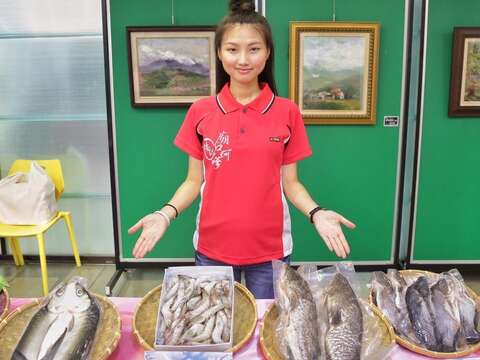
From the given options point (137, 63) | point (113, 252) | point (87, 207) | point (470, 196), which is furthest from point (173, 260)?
point (470, 196)

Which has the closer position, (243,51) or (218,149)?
(243,51)

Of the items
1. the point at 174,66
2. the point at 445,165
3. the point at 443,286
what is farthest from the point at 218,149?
the point at 445,165

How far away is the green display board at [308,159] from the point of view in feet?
9.87

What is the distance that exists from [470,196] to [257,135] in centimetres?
242

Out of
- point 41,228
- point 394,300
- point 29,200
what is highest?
point 394,300

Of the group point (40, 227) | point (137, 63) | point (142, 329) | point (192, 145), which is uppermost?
point (137, 63)

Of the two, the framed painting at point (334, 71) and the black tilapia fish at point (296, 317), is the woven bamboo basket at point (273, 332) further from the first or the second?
the framed painting at point (334, 71)

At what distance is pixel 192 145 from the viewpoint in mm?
1589

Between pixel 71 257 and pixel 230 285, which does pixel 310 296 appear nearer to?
pixel 230 285

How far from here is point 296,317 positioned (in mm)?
1015

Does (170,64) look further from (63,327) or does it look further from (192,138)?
(63,327)

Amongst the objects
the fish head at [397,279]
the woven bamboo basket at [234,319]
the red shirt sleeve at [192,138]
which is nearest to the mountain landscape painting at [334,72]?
the red shirt sleeve at [192,138]

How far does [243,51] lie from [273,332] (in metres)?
0.84

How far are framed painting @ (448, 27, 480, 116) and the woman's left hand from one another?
7.31 feet
